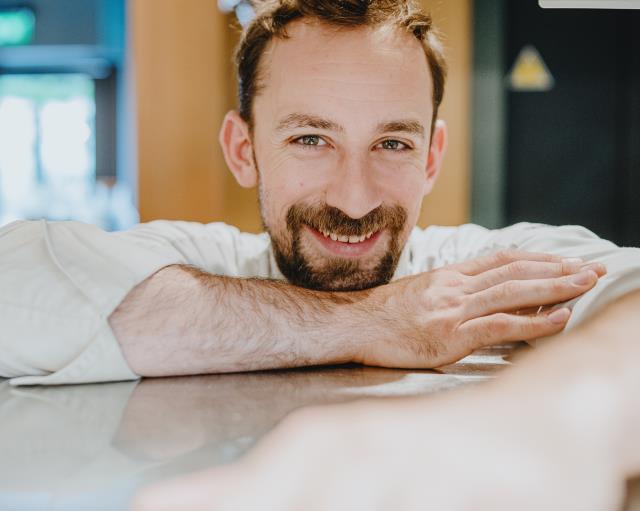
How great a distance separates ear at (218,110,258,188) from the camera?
4.52ft

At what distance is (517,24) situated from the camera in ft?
11.6

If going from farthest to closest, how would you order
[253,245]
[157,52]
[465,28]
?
[465,28]
[157,52]
[253,245]

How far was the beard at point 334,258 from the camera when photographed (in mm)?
1122

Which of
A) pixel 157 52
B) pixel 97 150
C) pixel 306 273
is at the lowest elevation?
pixel 306 273

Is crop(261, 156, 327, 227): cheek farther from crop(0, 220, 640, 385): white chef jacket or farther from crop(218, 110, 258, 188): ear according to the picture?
crop(0, 220, 640, 385): white chef jacket

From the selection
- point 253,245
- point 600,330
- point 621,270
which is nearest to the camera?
point 600,330

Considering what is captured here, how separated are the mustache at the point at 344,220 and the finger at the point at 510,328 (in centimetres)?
38

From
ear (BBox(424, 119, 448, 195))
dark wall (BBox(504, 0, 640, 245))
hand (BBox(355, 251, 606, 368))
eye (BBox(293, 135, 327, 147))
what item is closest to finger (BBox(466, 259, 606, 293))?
hand (BBox(355, 251, 606, 368))

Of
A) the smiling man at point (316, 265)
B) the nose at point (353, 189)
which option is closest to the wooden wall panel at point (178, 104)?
the smiling man at point (316, 265)

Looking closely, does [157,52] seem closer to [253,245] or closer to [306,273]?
[253,245]

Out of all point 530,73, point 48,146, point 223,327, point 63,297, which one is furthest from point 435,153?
point 48,146

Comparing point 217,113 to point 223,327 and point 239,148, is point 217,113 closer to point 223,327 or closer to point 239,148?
point 239,148

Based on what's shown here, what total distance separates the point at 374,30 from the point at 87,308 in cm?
74

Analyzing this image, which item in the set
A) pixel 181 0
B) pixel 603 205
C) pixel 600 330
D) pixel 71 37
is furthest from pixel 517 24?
pixel 600 330
